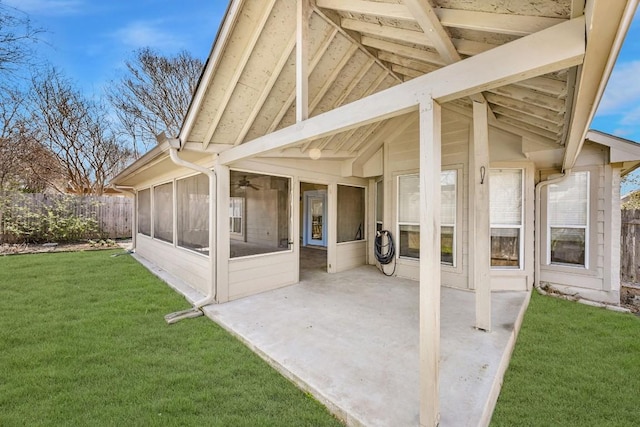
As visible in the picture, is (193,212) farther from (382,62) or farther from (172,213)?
(382,62)

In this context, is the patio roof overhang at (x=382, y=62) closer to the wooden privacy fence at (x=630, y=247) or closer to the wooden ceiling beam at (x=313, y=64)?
the wooden ceiling beam at (x=313, y=64)

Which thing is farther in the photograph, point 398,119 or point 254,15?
point 398,119

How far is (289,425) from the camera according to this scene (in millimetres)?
2045

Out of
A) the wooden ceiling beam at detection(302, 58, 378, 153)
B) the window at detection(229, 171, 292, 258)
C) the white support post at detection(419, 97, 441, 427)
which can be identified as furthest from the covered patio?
the wooden ceiling beam at detection(302, 58, 378, 153)

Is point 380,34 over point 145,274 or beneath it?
over

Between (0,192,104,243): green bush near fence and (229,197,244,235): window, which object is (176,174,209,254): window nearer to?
(229,197,244,235): window

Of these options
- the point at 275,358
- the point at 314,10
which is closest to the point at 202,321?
the point at 275,358

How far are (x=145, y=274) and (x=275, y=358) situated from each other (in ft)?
16.7

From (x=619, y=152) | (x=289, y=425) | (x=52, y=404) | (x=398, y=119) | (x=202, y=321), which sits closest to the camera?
(x=289, y=425)

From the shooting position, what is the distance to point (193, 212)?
5.57 meters

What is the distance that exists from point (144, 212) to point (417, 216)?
27.2 feet

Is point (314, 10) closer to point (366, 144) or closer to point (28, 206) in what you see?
point (366, 144)

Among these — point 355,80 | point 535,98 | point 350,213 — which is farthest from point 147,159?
point 535,98

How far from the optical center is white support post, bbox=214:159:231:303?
452cm
